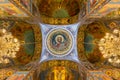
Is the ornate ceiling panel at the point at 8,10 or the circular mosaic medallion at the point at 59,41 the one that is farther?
the circular mosaic medallion at the point at 59,41

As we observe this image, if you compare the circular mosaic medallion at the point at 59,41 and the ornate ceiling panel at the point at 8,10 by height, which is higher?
the ornate ceiling panel at the point at 8,10

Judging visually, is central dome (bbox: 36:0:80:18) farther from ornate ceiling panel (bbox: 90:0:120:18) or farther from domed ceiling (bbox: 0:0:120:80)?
ornate ceiling panel (bbox: 90:0:120:18)

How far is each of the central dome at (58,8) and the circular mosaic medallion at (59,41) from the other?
858mm

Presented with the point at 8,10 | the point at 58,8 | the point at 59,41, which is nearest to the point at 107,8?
the point at 58,8

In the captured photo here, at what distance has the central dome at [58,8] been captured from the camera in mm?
14094

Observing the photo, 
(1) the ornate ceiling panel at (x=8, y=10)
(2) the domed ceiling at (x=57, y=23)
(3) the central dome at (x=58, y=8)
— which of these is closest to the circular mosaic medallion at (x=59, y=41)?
(2) the domed ceiling at (x=57, y=23)

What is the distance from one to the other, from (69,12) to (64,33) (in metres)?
1.16

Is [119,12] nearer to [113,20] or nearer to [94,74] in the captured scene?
[113,20]

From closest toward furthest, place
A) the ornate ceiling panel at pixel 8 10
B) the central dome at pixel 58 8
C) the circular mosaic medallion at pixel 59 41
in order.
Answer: the ornate ceiling panel at pixel 8 10 → the central dome at pixel 58 8 → the circular mosaic medallion at pixel 59 41

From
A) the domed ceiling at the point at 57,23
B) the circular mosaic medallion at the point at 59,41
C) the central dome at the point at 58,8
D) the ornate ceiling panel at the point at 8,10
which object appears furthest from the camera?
the circular mosaic medallion at the point at 59,41

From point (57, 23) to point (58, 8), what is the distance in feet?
2.55

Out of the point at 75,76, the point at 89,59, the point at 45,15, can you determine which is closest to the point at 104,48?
the point at 89,59

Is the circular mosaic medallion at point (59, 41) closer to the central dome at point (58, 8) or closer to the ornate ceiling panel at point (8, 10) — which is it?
the central dome at point (58, 8)

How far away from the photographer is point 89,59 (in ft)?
46.5
